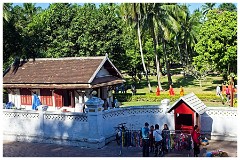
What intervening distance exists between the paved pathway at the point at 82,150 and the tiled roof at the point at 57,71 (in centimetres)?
923

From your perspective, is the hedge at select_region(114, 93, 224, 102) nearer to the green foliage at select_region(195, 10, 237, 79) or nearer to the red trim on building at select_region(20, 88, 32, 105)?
the green foliage at select_region(195, 10, 237, 79)

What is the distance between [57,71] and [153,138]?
1469 cm

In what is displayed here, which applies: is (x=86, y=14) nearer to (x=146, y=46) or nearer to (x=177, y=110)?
(x=146, y=46)

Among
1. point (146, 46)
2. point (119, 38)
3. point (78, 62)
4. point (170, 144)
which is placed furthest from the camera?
point (146, 46)

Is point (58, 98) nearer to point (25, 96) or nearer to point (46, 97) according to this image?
point (46, 97)

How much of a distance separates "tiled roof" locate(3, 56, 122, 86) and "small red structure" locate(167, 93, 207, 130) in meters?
9.50

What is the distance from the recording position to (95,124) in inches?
587

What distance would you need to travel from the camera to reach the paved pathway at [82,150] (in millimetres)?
13812

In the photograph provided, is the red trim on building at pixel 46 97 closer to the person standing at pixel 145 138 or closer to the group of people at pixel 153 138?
the group of people at pixel 153 138

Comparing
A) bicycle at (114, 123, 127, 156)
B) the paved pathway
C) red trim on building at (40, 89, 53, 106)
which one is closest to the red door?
red trim on building at (40, 89, 53, 106)

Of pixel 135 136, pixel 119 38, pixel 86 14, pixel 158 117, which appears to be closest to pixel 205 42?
pixel 119 38

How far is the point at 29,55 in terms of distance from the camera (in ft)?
112

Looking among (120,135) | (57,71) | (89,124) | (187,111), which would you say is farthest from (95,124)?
(57,71)

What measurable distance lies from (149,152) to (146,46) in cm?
3554
